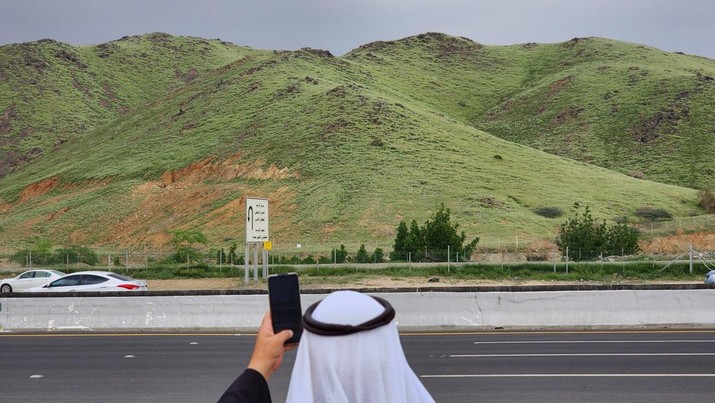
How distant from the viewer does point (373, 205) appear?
59.2 m

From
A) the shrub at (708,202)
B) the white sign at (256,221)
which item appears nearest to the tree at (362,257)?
the white sign at (256,221)

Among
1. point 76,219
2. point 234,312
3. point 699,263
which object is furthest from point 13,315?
point 76,219

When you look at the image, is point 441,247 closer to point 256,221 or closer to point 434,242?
point 434,242

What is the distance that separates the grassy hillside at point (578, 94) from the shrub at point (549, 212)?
943 inches

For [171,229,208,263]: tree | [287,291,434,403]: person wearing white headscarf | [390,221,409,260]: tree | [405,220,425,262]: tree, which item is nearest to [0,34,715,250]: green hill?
[171,229,208,263]: tree

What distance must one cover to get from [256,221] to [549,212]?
28.7 meters

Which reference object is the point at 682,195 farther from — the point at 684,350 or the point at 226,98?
the point at 684,350

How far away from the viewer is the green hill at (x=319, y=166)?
59.7 meters

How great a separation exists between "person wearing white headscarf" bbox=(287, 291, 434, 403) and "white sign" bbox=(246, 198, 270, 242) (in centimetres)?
3210

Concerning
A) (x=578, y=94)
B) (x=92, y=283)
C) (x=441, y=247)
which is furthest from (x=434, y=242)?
(x=578, y=94)

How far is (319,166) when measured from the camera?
67.5 m

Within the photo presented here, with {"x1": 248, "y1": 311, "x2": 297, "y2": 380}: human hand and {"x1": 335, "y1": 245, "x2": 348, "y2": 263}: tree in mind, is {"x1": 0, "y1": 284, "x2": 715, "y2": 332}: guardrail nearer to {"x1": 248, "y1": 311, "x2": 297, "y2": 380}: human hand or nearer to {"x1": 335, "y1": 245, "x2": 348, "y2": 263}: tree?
{"x1": 248, "y1": 311, "x2": 297, "y2": 380}: human hand

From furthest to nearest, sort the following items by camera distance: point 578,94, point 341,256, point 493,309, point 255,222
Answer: point 578,94 → point 341,256 → point 255,222 → point 493,309

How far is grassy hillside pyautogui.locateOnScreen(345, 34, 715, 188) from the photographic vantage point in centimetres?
8594
